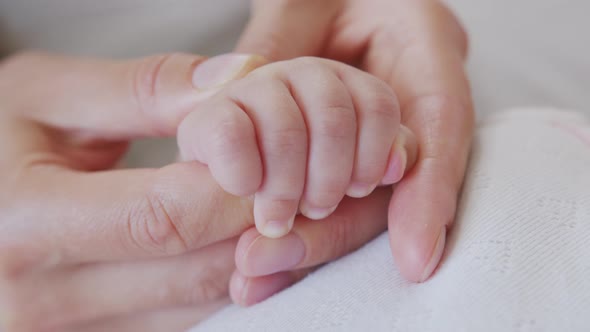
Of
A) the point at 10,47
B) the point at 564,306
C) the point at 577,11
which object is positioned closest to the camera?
the point at 564,306

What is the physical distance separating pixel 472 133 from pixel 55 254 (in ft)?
1.27

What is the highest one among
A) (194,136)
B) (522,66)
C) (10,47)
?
(194,136)

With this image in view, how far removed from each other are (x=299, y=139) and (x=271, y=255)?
0.11 m

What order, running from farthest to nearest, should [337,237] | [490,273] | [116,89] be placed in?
[116,89]
[337,237]
[490,273]

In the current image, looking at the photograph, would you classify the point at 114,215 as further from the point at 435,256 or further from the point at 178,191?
the point at 435,256

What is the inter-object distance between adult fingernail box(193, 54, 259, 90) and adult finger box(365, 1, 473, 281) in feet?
0.47

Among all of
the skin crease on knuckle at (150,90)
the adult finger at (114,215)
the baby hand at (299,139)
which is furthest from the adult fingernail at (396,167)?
the skin crease on knuckle at (150,90)

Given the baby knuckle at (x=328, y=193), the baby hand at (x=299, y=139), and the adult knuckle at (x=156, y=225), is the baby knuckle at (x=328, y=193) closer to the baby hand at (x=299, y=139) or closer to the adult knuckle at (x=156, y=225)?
the baby hand at (x=299, y=139)

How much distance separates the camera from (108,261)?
1.63ft

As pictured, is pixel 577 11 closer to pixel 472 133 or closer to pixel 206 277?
pixel 472 133

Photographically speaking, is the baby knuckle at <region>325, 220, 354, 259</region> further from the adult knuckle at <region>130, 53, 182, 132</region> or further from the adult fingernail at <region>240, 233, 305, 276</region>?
the adult knuckle at <region>130, 53, 182, 132</region>

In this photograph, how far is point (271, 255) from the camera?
42 cm

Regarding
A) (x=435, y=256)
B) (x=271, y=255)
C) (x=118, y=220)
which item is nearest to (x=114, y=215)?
(x=118, y=220)

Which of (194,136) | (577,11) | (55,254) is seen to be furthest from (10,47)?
(577,11)
